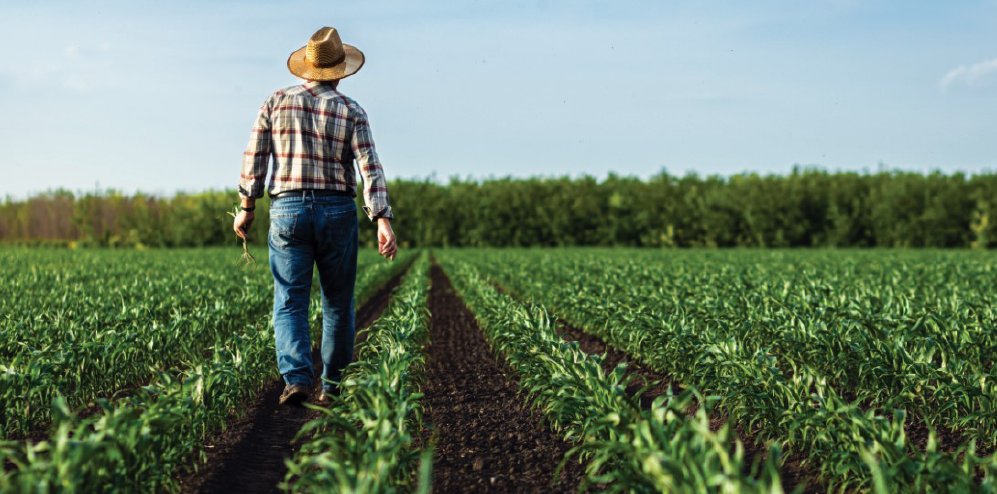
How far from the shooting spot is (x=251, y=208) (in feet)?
16.5

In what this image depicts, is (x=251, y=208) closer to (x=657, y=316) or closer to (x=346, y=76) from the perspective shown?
(x=346, y=76)

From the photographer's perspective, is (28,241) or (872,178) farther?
(28,241)

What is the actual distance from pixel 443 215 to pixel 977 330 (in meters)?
53.0

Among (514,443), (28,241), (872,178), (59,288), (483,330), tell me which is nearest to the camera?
(514,443)

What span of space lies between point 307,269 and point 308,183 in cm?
63

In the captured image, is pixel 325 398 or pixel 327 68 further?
pixel 325 398

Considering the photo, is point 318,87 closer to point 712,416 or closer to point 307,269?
point 307,269

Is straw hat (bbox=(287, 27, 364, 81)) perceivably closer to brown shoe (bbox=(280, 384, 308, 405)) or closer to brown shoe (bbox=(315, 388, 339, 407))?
brown shoe (bbox=(280, 384, 308, 405))

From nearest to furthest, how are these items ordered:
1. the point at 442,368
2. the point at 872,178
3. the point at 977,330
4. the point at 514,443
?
the point at 514,443
the point at 977,330
the point at 442,368
the point at 872,178

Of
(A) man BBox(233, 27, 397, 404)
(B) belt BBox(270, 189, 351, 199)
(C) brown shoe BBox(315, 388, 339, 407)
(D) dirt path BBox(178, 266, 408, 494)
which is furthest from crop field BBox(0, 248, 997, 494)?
(B) belt BBox(270, 189, 351, 199)

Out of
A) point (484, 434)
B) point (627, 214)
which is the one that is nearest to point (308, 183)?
point (484, 434)

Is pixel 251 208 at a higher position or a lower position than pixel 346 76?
lower

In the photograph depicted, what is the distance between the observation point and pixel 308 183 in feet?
15.9

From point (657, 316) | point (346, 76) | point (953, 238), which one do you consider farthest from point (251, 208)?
point (953, 238)
